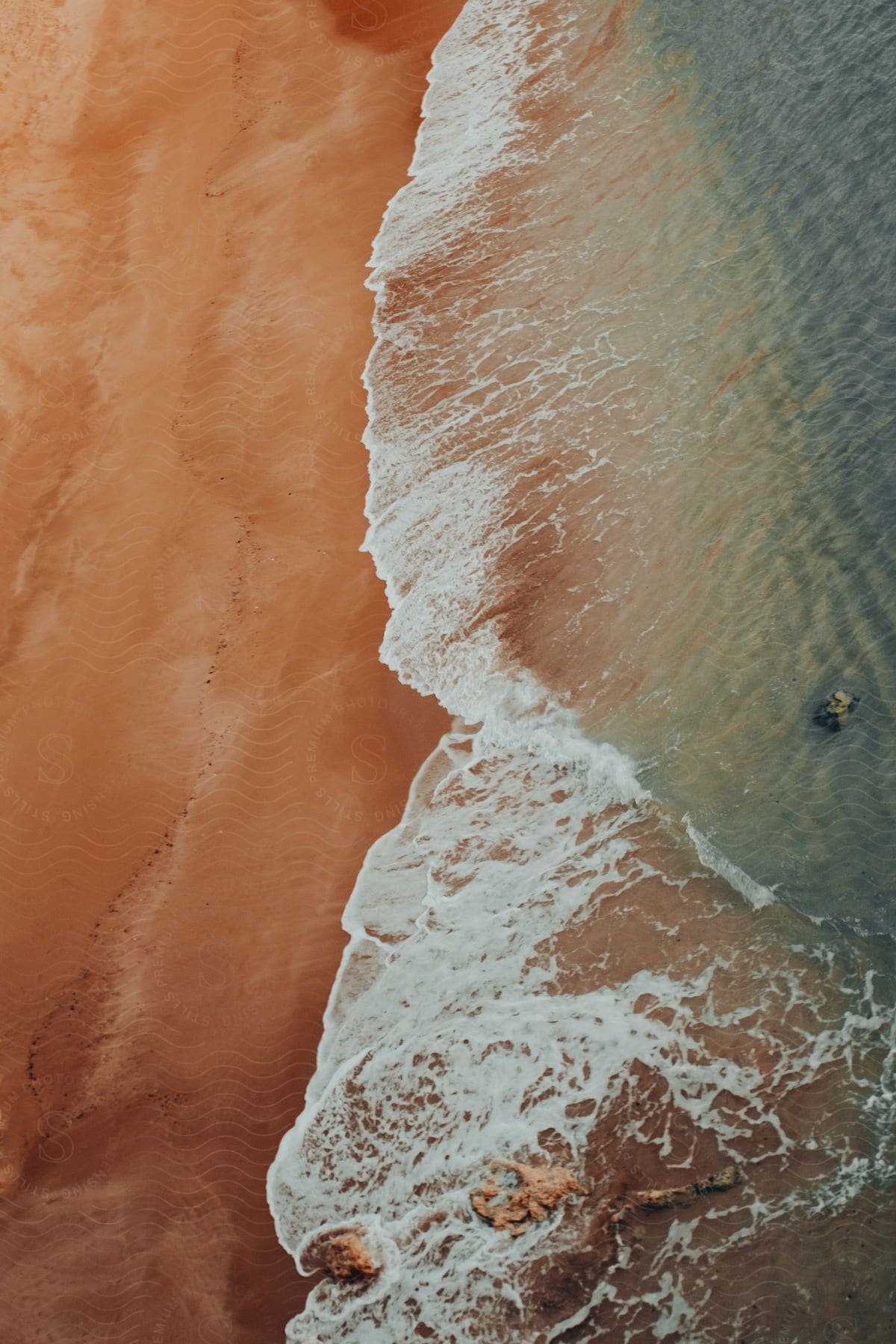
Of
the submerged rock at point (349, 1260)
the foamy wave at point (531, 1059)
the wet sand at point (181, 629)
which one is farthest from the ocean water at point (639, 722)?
the wet sand at point (181, 629)

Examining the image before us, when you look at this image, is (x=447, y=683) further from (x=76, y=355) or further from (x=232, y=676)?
(x=76, y=355)

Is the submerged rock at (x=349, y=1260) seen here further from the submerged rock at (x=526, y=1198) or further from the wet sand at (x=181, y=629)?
the submerged rock at (x=526, y=1198)

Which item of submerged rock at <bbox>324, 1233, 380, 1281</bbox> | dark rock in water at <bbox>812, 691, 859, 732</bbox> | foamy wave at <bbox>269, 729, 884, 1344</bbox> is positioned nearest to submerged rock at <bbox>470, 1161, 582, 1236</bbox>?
foamy wave at <bbox>269, 729, 884, 1344</bbox>

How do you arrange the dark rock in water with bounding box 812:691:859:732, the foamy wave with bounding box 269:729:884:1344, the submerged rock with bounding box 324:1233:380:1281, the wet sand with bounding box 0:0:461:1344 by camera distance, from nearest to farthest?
the foamy wave with bounding box 269:729:884:1344 < the submerged rock with bounding box 324:1233:380:1281 < the wet sand with bounding box 0:0:461:1344 < the dark rock in water with bounding box 812:691:859:732

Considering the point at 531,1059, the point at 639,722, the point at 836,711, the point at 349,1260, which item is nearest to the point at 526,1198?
the point at 531,1059

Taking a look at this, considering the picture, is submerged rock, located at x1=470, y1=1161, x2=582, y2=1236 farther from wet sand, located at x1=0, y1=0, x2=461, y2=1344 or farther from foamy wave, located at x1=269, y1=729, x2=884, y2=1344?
wet sand, located at x1=0, y1=0, x2=461, y2=1344

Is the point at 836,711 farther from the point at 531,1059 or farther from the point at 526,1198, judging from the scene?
the point at 526,1198
